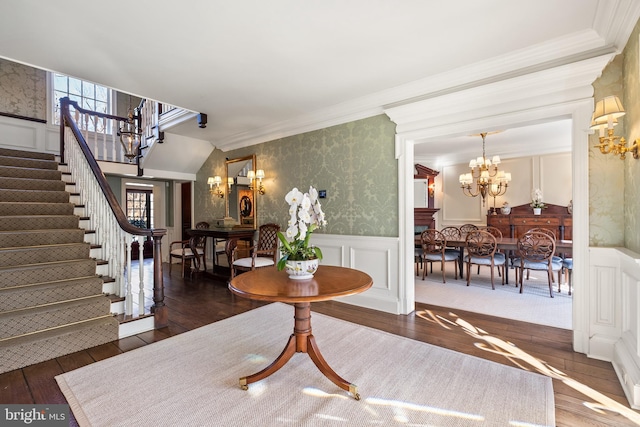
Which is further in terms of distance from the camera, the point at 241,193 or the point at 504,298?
the point at 241,193

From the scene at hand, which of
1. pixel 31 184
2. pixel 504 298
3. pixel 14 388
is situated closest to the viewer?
pixel 14 388

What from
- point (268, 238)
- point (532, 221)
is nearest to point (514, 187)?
point (532, 221)

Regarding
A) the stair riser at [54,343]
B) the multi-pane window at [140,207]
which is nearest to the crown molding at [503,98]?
the stair riser at [54,343]

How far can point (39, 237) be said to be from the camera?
311 centimetres

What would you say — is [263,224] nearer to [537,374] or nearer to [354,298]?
[354,298]

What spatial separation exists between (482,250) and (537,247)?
712 millimetres

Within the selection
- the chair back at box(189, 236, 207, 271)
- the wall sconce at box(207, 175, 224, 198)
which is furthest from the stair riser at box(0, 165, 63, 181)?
the wall sconce at box(207, 175, 224, 198)

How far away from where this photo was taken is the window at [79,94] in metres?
5.71

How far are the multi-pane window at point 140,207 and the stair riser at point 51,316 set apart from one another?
582cm

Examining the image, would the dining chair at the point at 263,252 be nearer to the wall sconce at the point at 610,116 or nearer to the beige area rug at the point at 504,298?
the beige area rug at the point at 504,298

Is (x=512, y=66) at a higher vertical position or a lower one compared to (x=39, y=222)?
higher

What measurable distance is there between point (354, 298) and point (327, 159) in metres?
1.95

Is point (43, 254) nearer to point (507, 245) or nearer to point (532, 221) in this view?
point (507, 245)

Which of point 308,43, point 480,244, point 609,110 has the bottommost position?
point 480,244
